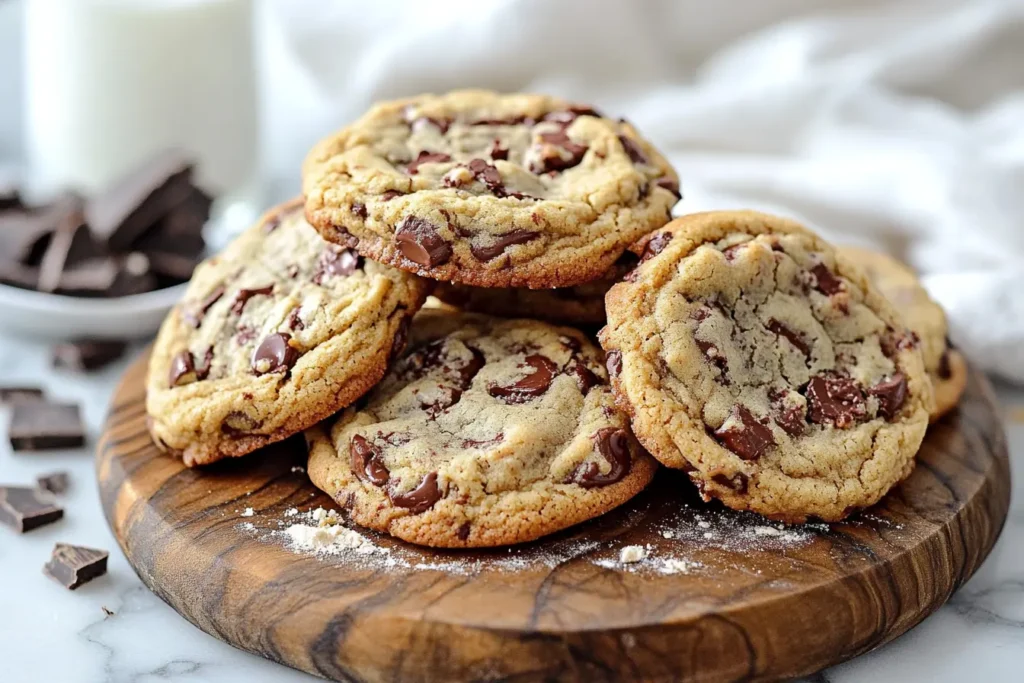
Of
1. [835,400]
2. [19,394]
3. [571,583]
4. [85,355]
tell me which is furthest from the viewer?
[85,355]

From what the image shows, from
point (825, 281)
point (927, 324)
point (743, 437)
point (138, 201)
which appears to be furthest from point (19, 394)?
point (927, 324)

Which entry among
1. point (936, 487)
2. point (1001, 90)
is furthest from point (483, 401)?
point (1001, 90)

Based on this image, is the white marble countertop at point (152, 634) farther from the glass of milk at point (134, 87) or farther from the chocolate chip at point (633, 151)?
the glass of milk at point (134, 87)

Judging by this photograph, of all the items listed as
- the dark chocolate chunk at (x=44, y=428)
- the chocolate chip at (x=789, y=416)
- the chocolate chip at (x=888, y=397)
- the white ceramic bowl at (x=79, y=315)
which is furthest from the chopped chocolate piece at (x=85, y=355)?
the chocolate chip at (x=888, y=397)

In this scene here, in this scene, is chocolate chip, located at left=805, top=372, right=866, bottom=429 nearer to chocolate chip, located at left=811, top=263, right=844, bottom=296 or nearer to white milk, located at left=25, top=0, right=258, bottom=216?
chocolate chip, located at left=811, top=263, right=844, bottom=296

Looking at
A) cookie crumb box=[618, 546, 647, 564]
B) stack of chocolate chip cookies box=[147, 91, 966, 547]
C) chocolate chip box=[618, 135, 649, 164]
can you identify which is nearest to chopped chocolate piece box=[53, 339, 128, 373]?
stack of chocolate chip cookies box=[147, 91, 966, 547]

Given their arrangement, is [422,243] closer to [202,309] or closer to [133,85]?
[202,309]
